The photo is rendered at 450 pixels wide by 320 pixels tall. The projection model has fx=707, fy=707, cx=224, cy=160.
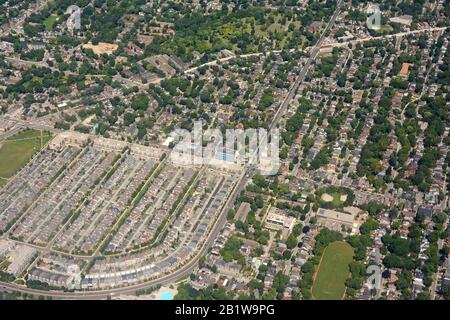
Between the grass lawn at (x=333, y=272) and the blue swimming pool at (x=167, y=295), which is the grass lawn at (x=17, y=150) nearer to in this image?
the blue swimming pool at (x=167, y=295)

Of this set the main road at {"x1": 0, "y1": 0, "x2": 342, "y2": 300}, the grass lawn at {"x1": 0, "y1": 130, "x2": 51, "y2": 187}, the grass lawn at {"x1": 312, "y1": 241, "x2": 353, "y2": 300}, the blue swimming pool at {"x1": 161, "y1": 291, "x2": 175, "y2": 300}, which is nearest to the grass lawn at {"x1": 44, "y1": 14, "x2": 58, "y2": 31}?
the grass lawn at {"x1": 0, "y1": 130, "x2": 51, "y2": 187}

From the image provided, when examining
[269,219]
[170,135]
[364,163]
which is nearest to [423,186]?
[364,163]

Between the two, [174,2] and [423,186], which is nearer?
[423,186]

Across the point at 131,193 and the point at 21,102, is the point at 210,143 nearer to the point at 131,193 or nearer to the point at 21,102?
the point at 131,193

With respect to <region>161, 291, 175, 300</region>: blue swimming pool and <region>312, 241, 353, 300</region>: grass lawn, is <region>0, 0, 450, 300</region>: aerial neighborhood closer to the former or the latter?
<region>312, 241, 353, 300</region>: grass lawn

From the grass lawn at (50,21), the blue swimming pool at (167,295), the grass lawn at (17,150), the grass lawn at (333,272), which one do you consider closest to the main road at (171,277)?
the blue swimming pool at (167,295)

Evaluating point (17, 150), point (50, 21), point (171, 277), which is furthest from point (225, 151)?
point (50, 21)
